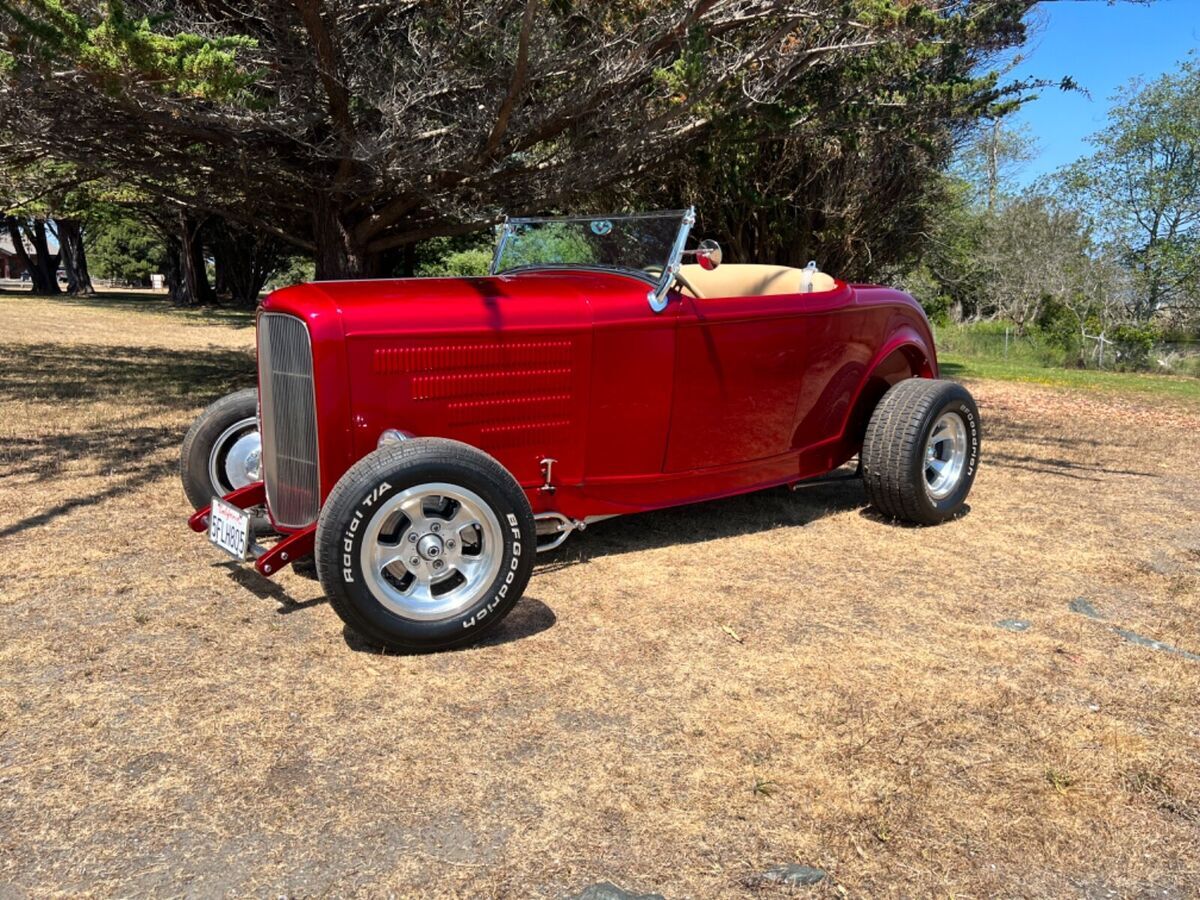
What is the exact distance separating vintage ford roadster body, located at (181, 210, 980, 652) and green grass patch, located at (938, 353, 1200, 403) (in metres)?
11.4

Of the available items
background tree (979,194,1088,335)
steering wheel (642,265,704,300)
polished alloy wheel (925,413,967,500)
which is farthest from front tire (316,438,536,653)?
background tree (979,194,1088,335)

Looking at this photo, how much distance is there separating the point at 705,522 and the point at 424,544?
2.37m

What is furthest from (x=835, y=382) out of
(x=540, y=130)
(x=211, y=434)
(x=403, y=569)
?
(x=540, y=130)

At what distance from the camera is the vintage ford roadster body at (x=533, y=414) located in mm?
3602

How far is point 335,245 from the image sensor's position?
11.0 meters

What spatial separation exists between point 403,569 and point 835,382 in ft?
9.36

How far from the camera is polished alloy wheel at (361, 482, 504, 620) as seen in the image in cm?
351

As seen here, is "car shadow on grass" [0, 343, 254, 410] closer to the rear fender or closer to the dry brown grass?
the dry brown grass

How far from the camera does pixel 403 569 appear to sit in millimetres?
3750

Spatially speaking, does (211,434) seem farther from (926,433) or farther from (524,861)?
(926,433)

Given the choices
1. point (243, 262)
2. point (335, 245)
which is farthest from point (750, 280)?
point (243, 262)

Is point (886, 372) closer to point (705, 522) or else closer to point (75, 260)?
point (705, 522)

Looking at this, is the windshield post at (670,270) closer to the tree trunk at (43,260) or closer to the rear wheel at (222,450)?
the rear wheel at (222,450)

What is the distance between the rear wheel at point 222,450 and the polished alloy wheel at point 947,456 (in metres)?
3.90
